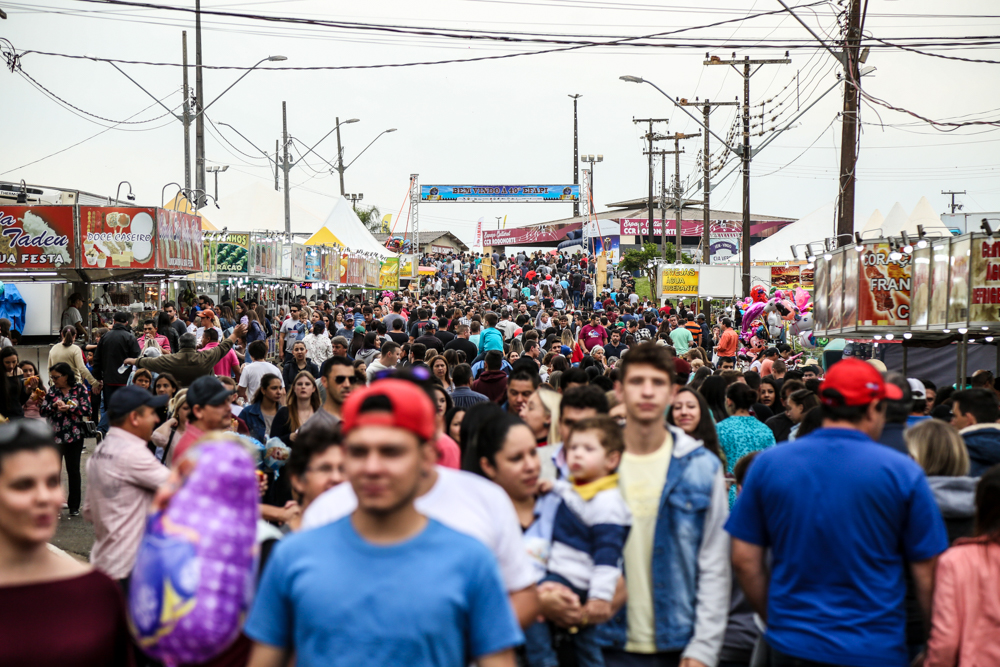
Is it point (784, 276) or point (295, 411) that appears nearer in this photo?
point (295, 411)

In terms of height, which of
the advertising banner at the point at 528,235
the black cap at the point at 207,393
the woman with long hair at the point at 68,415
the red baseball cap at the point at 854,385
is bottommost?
the woman with long hair at the point at 68,415

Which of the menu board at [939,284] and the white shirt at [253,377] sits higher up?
the menu board at [939,284]

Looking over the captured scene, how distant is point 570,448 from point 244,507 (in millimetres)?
1629

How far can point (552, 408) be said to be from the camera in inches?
256

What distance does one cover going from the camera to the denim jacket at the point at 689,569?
12.6 ft

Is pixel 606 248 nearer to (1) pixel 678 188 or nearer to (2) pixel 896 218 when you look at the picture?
(1) pixel 678 188

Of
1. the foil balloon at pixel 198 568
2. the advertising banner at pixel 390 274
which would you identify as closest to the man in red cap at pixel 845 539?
the foil balloon at pixel 198 568

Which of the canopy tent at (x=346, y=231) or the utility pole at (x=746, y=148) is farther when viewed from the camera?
the canopy tent at (x=346, y=231)

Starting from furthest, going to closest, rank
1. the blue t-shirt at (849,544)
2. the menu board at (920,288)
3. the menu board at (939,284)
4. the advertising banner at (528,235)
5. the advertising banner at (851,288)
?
the advertising banner at (528,235) → the advertising banner at (851,288) → the menu board at (920,288) → the menu board at (939,284) → the blue t-shirt at (849,544)

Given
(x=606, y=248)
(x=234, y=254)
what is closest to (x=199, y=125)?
(x=234, y=254)

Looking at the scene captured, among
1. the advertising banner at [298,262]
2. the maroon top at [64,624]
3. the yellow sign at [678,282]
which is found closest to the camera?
the maroon top at [64,624]

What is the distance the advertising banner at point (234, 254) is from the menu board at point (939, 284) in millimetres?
16591

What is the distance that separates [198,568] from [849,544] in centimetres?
222

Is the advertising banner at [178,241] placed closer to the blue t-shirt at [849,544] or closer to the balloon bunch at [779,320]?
the balloon bunch at [779,320]
